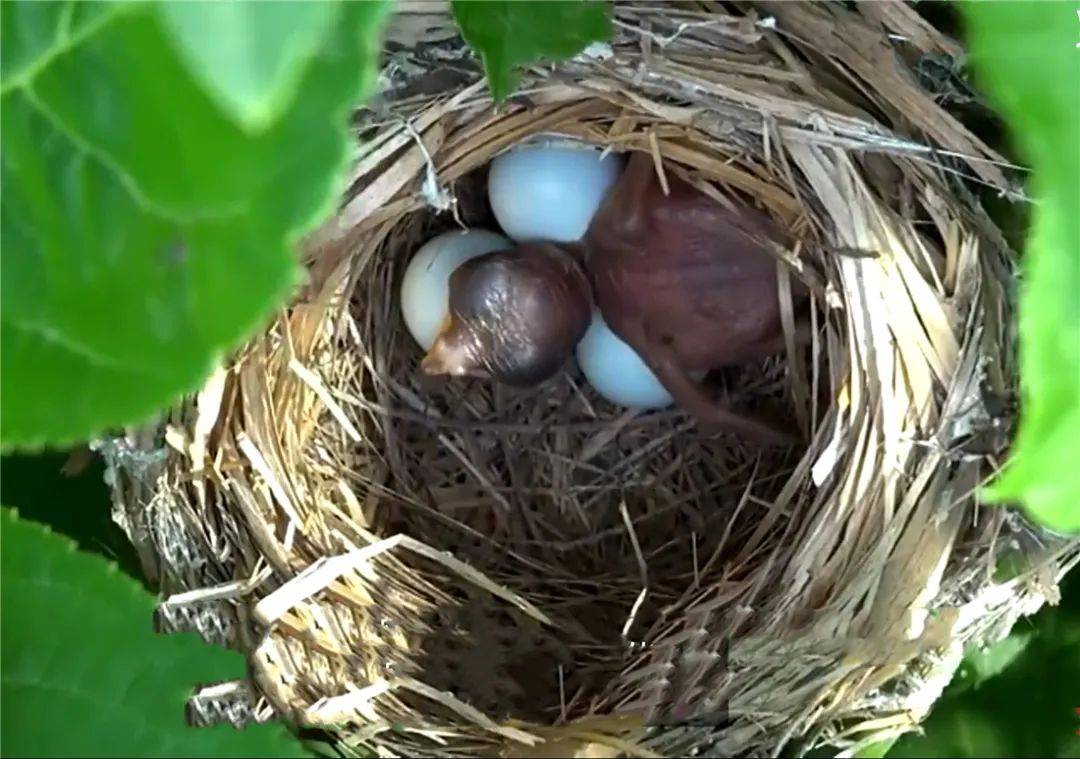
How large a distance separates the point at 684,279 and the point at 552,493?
283 millimetres

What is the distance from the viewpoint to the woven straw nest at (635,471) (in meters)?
0.83

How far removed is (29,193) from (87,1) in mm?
72

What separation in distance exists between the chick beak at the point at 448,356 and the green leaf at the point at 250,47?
0.71 meters

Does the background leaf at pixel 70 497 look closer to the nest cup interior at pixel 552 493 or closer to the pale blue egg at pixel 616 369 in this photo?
the nest cup interior at pixel 552 493

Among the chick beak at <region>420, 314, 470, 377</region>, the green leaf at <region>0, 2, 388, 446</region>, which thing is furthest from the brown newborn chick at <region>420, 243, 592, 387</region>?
the green leaf at <region>0, 2, 388, 446</region>

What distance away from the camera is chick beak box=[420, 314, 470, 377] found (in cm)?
101

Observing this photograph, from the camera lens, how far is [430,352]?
1.03m

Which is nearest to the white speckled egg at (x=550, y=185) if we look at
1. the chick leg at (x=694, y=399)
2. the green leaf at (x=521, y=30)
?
the chick leg at (x=694, y=399)

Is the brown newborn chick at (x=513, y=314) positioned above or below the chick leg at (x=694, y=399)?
above

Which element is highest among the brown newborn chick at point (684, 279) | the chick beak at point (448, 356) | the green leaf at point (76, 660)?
the green leaf at point (76, 660)

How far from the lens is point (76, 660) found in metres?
0.48

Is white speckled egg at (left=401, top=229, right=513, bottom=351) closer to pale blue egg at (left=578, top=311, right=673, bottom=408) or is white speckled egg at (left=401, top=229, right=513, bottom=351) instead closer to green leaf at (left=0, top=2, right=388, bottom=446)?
pale blue egg at (left=578, top=311, right=673, bottom=408)

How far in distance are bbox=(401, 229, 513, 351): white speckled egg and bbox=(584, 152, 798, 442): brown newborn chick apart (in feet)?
0.36

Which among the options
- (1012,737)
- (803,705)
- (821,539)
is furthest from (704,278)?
(1012,737)
